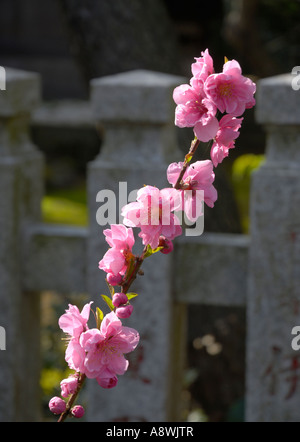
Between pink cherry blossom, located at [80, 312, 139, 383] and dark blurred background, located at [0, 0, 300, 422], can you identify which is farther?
dark blurred background, located at [0, 0, 300, 422]

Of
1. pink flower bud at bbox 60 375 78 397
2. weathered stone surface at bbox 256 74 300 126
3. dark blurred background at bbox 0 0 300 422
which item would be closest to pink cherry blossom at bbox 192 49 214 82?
pink flower bud at bbox 60 375 78 397

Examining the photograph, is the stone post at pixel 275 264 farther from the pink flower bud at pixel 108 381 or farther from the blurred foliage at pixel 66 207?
the blurred foliage at pixel 66 207

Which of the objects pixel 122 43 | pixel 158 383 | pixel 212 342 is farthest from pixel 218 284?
pixel 122 43

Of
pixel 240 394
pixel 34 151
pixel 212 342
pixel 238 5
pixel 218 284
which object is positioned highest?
pixel 238 5

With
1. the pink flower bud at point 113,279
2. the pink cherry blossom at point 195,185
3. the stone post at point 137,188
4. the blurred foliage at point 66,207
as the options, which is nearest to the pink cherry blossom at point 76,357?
the pink flower bud at point 113,279

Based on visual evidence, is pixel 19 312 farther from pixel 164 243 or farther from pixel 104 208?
pixel 164 243

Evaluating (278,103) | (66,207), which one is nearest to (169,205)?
(278,103)

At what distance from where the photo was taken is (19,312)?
245 cm

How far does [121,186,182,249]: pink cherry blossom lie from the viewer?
39.2 inches

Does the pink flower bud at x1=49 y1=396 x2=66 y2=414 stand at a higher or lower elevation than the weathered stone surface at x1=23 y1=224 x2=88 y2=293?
lower

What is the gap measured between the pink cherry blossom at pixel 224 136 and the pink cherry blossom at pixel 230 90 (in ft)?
0.11

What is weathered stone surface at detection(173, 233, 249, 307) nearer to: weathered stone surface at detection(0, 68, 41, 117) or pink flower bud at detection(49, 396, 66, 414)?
weathered stone surface at detection(0, 68, 41, 117)

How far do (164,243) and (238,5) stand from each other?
2813mm

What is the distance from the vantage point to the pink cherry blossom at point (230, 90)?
3.11 feet
